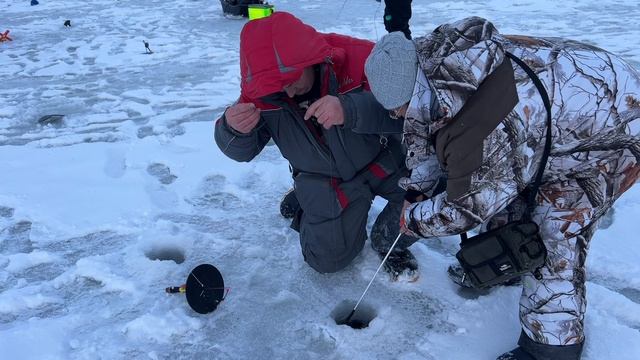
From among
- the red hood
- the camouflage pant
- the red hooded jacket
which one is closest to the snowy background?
the camouflage pant

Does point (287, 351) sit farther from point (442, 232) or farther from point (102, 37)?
point (102, 37)

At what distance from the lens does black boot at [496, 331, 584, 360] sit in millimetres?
1768

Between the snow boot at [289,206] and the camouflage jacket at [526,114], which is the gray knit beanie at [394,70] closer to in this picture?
the camouflage jacket at [526,114]

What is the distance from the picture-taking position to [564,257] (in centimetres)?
176

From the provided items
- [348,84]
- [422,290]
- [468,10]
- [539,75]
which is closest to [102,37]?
[468,10]

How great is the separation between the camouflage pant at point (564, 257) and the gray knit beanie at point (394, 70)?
697 millimetres

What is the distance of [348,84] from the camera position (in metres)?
2.20

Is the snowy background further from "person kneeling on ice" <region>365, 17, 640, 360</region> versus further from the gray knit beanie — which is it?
the gray knit beanie

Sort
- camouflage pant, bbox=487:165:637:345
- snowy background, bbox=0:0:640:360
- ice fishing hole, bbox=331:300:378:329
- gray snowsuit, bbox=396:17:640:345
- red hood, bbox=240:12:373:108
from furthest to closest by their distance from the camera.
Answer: ice fishing hole, bbox=331:300:378:329 → snowy background, bbox=0:0:640:360 → red hood, bbox=240:12:373:108 → camouflage pant, bbox=487:165:637:345 → gray snowsuit, bbox=396:17:640:345

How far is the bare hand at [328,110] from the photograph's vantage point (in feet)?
6.49

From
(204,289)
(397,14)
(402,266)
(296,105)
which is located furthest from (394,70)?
(397,14)

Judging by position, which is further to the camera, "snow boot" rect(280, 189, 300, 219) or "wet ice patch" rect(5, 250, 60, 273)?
"snow boot" rect(280, 189, 300, 219)

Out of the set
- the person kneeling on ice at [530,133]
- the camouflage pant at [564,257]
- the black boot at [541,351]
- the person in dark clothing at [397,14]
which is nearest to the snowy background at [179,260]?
the black boot at [541,351]

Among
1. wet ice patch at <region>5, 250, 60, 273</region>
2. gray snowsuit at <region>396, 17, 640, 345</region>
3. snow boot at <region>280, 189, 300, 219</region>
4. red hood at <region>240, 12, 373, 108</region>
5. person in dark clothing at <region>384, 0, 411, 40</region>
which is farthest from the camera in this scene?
person in dark clothing at <region>384, 0, 411, 40</region>
